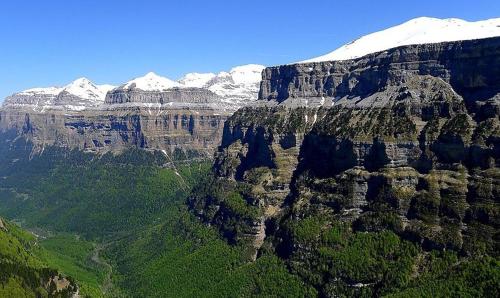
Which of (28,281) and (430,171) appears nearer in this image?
(430,171)

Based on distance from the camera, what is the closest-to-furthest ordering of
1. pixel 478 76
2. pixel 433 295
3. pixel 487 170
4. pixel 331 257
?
pixel 433 295 < pixel 487 170 < pixel 331 257 < pixel 478 76

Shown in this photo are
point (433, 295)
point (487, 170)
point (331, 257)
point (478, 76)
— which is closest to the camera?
point (433, 295)

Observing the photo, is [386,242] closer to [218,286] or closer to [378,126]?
[378,126]

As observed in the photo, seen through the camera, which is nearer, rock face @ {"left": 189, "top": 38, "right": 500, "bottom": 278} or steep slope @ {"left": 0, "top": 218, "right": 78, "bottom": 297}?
rock face @ {"left": 189, "top": 38, "right": 500, "bottom": 278}

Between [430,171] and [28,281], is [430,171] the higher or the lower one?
the higher one

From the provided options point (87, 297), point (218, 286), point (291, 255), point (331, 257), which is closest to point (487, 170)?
point (331, 257)

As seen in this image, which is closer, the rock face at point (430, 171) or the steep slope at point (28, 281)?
the rock face at point (430, 171)

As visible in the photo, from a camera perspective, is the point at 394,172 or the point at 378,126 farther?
the point at 378,126

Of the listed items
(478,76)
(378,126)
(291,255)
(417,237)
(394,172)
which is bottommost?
(291,255)

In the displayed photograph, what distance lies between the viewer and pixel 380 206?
175000 mm

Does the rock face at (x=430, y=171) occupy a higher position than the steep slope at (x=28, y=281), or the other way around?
the rock face at (x=430, y=171)

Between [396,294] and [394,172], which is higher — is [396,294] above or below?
below

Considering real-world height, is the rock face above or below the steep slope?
above

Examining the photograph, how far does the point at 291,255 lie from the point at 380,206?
3272 centimetres
